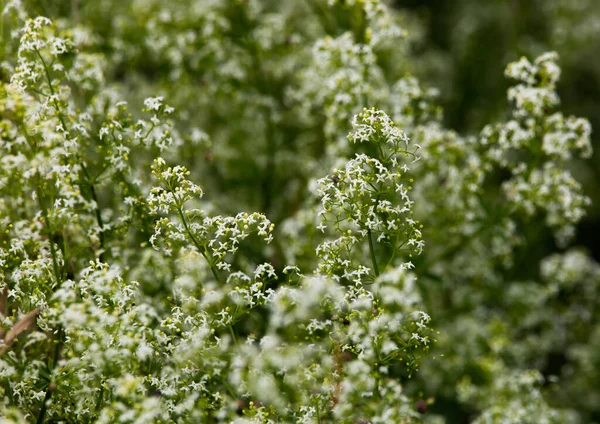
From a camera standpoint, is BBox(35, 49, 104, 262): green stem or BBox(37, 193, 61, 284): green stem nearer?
BBox(37, 193, 61, 284): green stem

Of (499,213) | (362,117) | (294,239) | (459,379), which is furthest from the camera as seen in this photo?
(459,379)

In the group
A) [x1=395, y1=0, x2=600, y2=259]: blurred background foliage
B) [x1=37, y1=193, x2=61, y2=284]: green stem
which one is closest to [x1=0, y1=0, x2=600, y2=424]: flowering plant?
[x1=37, y1=193, x2=61, y2=284]: green stem

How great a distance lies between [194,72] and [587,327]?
5102 mm

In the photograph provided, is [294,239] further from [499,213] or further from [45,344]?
[45,344]

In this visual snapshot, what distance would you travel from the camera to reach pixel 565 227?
4934 millimetres

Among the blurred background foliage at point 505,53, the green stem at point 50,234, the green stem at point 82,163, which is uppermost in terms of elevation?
→ the blurred background foliage at point 505,53

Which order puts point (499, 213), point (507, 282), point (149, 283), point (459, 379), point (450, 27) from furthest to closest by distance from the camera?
point (450, 27), point (507, 282), point (459, 379), point (499, 213), point (149, 283)

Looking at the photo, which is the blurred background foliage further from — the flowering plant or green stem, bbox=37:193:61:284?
green stem, bbox=37:193:61:284

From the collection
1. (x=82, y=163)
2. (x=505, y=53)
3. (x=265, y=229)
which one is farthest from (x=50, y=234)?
(x=505, y=53)

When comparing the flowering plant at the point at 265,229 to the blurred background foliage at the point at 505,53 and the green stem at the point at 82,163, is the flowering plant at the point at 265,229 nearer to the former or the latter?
the green stem at the point at 82,163

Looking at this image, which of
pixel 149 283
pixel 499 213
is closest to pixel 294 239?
pixel 149 283

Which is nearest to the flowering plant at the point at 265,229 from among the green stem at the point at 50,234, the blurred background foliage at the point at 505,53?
the green stem at the point at 50,234

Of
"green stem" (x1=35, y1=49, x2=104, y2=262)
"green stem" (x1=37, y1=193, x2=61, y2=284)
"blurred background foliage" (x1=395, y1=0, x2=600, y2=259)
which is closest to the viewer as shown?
"green stem" (x1=37, y1=193, x2=61, y2=284)

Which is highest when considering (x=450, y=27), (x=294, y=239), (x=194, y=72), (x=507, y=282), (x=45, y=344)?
(x=450, y=27)
